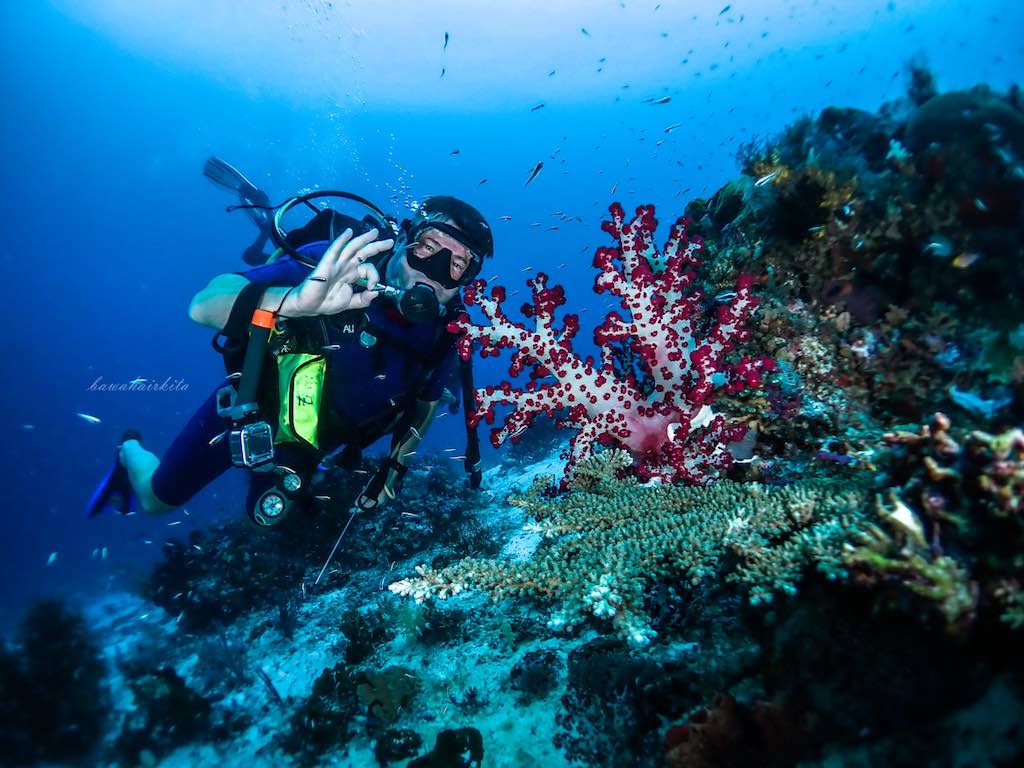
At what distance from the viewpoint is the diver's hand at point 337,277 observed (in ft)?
11.3

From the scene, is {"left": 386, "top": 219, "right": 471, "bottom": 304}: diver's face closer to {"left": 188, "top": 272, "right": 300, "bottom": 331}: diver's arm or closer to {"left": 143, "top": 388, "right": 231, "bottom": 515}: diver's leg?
{"left": 188, "top": 272, "right": 300, "bottom": 331}: diver's arm

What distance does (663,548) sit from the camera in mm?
2488

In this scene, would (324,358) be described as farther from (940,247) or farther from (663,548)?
(940,247)

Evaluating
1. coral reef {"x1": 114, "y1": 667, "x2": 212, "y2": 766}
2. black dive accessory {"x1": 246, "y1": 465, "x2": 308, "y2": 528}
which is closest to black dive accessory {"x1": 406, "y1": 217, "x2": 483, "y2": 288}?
black dive accessory {"x1": 246, "y1": 465, "x2": 308, "y2": 528}

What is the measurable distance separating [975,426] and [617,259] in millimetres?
2110

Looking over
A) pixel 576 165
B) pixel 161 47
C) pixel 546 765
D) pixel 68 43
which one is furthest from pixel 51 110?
pixel 546 765

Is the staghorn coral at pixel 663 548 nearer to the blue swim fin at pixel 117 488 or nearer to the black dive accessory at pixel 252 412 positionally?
the black dive accessory at pixel 252 412

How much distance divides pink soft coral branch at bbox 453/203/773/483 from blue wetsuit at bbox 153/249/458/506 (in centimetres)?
163

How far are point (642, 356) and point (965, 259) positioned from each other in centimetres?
259

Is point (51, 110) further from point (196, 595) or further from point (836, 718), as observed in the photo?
point (836, 718)

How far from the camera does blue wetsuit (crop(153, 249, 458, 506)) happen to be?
190 inches

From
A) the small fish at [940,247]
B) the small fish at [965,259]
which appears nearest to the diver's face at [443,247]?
the small fish at [940,247]

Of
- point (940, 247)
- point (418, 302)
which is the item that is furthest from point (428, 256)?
point (940, 247)

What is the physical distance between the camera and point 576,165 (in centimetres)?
10925
